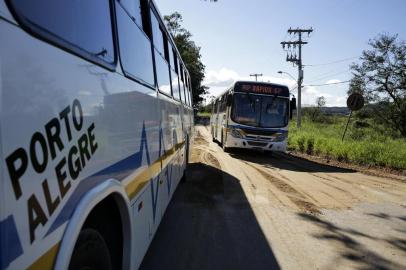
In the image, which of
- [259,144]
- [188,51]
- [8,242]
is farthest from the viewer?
[188,51]

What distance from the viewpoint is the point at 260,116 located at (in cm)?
1778

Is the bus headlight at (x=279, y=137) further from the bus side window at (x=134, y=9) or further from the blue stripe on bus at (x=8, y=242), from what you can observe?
the blue stripe on bus at (x=8, y=242)

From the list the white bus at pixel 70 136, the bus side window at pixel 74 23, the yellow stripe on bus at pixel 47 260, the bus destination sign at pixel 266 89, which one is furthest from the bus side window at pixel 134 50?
the bus destination sign at pixel 266 89

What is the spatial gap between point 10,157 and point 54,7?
32.9 inches

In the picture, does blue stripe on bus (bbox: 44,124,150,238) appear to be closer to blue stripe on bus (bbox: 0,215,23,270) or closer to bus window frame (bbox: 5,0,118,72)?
blue stripe on bus (bbox: 0,215,23,270)

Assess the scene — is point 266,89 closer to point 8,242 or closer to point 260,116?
point 260,116

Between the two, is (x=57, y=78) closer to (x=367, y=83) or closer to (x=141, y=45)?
(x=141, y=45)

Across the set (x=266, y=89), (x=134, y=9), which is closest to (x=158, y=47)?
(x=134, y=9)

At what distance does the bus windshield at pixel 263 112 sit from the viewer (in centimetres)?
1773

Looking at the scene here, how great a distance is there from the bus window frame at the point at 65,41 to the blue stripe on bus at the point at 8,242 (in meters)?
0.72

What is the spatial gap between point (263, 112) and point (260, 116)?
0.67 feet

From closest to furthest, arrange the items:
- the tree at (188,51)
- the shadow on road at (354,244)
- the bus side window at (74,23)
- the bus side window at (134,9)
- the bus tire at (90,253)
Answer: the bus side window at (74,23) → the bus tire at (90,253) → the bus side window at (134,9) → the shadow on road at (354,244) → the tree at (188,51)

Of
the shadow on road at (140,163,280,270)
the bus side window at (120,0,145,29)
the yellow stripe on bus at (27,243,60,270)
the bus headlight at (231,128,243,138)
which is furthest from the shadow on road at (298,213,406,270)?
the bus headlight at (231,128,243,138)

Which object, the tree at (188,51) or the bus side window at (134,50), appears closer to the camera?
the bus side window at (134,50)
